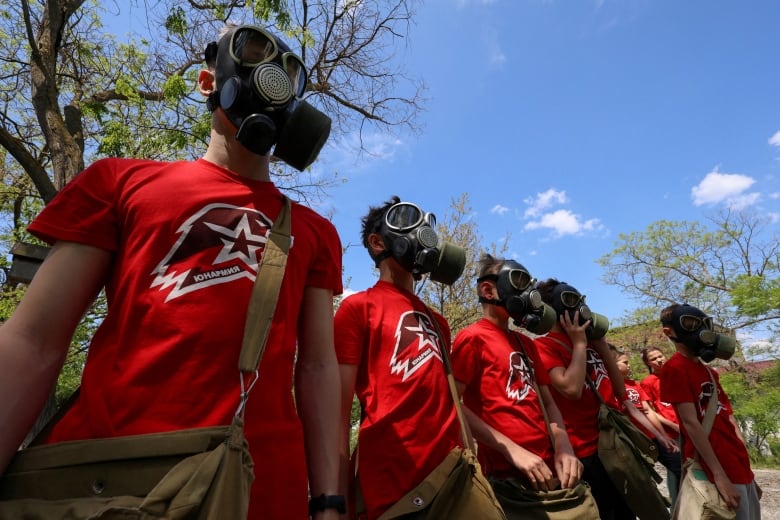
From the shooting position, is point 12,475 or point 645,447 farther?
point 645,447

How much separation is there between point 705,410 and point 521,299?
2.10 meters

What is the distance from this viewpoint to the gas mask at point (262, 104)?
157 centimetres

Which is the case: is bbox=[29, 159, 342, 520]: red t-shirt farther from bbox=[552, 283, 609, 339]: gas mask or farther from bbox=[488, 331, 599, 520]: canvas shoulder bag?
bbox=[552, 283, 609, 339]: gas mask

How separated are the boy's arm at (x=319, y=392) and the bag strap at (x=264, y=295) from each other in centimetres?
29

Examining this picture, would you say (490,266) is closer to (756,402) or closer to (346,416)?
(346,416)

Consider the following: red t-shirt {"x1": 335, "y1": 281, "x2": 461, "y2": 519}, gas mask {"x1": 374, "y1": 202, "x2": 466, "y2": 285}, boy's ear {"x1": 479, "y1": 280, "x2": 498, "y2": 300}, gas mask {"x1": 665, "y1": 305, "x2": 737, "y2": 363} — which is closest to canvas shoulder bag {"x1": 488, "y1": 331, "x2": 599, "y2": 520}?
red t-shirt {"x1": 335, "y1": 281, "x2": 461, "y2": 519}

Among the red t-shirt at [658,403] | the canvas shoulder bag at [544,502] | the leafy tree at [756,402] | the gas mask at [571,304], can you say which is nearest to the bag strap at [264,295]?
the canvas shoulder bag at [544,502]

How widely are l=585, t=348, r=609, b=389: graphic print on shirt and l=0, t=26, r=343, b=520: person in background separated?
3502 millimetres

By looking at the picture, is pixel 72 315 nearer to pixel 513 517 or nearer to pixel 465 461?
pixel 465 461

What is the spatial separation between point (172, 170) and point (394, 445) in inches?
62.1

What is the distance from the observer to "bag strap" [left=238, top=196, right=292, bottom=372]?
1.29 meters

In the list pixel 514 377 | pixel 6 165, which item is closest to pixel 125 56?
pixel 6 165

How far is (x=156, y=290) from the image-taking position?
51.7 inches

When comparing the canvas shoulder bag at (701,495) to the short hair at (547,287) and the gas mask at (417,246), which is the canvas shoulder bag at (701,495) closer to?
the short hair at (547,287)
